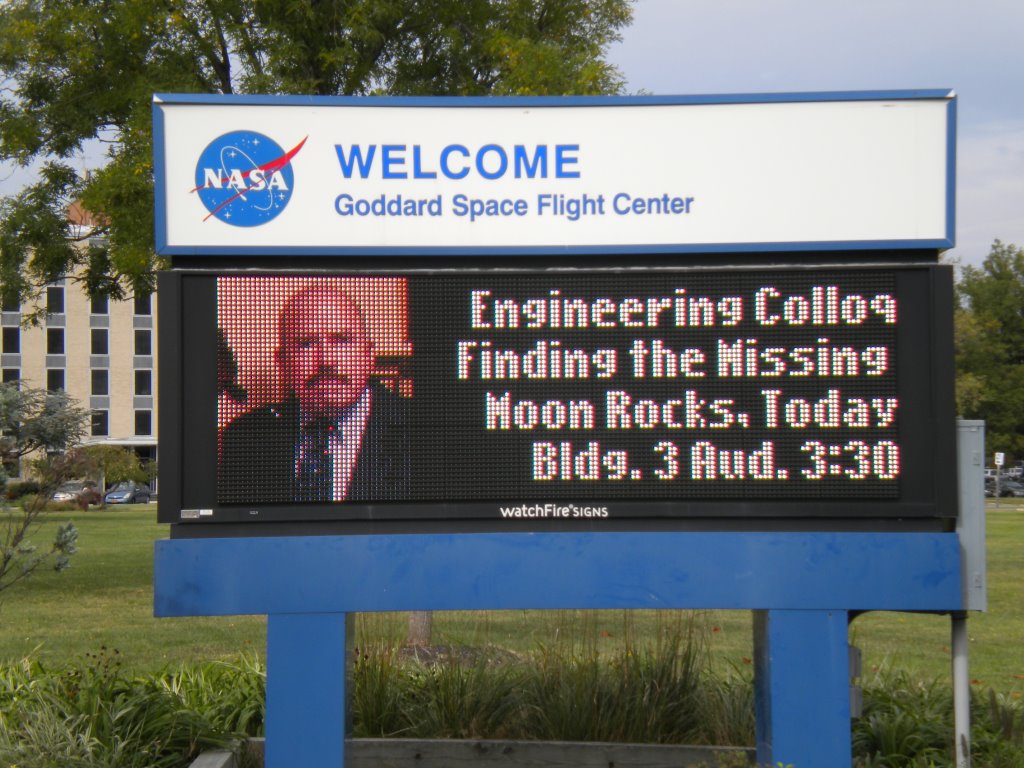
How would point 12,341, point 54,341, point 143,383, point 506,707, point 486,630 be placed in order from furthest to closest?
point 143,383 < point 54,341 < point 12,341 < point 486,630 < point 506,707

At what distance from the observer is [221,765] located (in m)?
6.16

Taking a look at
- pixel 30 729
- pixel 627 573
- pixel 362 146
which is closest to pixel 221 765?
pixel 30 729

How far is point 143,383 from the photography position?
243ft

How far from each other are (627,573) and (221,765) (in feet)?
8.05

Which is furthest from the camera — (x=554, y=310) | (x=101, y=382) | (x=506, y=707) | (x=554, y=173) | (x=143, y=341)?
(x=143, y=341)

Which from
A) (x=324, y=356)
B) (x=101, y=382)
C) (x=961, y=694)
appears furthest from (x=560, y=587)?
(x=101, y=382)

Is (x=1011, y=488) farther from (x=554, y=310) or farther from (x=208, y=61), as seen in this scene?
(x=554, y=310)

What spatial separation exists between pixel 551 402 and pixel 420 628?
622cm

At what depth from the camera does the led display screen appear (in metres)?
5.42

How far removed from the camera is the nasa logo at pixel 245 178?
556 centimetres

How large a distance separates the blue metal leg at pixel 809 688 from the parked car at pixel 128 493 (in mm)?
61079

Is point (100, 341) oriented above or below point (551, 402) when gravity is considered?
above

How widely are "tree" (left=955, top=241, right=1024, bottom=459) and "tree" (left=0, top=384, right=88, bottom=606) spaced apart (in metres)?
47.3

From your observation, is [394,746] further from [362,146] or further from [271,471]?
[362,146]
